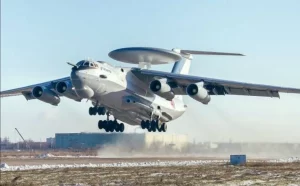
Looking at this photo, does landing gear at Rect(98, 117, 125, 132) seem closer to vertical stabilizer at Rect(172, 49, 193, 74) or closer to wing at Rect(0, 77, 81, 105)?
wing at Rect(0, 77, 81, 105)

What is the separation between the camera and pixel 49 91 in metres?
34.9

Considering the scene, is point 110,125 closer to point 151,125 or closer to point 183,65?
point 151,125

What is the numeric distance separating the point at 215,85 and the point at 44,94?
1027cm

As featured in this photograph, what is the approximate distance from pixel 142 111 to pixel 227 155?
2182 centimetres

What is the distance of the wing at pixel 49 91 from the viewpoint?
33062mm

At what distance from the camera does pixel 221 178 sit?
27.6 meters

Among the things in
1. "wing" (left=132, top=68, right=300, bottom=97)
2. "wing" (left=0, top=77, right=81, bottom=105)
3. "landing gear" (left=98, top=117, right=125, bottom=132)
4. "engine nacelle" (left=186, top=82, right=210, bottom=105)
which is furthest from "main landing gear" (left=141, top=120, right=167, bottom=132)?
"wing" (left=0, top=77, right=81, bottom=105)

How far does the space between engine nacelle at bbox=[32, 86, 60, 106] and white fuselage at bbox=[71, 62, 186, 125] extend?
302 cm

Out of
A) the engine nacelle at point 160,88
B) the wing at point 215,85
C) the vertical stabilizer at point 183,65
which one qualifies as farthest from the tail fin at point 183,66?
the engine nacelle at point 160,88

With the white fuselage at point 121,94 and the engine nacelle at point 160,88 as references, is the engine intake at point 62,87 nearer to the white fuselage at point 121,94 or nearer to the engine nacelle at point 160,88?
the white fuselage at point 121,94

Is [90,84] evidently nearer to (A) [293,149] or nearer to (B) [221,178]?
(B) [221,178]

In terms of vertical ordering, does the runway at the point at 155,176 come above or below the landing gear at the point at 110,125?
below

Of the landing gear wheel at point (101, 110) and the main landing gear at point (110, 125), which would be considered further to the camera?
the main landing gear at point (110, 125)

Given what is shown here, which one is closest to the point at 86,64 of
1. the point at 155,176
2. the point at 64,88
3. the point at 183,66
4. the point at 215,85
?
the point at 64,88
